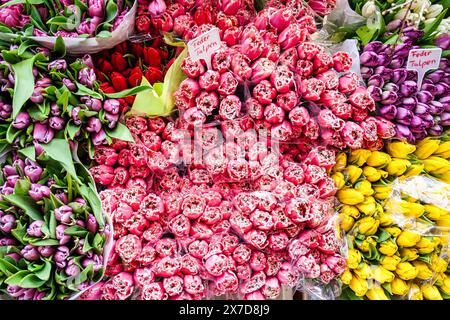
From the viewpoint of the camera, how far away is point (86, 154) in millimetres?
1140

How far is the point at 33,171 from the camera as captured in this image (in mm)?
994

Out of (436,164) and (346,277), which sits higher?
(436,164)

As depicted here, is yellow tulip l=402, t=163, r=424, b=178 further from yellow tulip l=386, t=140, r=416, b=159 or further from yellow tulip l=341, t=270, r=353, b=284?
yellow tulip l=341, t=270, r=353, b=284

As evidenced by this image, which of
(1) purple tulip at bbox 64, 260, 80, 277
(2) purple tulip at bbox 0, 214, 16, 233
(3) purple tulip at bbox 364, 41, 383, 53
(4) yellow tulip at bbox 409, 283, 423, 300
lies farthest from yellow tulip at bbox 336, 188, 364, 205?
(2) purple tulip at bbox 0, 214, 16, 233

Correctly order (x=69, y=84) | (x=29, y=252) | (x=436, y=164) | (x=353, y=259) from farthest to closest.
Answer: (x=436, y=164), (x=353, y=259), (x=69, y=84), (x=29, y=252)

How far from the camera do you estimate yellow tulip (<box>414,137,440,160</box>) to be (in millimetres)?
1262

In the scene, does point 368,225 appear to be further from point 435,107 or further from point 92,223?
point 92,223

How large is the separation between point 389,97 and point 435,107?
17cm

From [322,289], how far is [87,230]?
70 cm

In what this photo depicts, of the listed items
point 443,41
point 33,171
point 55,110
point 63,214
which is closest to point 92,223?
point 63,214

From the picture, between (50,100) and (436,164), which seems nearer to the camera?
(50,100)

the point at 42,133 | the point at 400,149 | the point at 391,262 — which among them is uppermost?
the point at 42,133

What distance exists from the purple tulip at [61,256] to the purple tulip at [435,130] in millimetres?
1157
